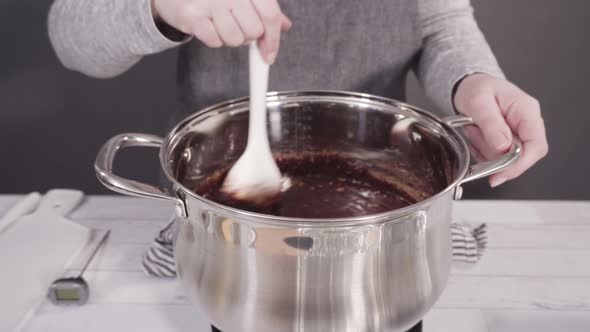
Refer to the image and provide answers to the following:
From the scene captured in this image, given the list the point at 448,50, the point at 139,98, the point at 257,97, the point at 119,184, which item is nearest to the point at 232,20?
the point at 257,97

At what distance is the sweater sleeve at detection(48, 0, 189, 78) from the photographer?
64cm

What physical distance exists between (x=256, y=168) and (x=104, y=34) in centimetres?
25

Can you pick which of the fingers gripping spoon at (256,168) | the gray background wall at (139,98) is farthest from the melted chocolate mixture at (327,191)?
the gray background wall at (139,98)

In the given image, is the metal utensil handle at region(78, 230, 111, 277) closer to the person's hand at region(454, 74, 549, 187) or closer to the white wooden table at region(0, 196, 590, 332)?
the white wooden table at region(0, 196, 590, 332)

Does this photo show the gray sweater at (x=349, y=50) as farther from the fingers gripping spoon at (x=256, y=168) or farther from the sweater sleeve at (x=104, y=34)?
the fingers gripping spoon at (x=256, y=168)

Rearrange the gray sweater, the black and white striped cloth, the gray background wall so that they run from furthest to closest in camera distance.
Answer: the gray background wall → the gray sweater → the black and white striped cloth

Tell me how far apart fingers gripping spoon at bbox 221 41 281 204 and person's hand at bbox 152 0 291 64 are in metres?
0.03

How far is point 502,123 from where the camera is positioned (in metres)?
0.62

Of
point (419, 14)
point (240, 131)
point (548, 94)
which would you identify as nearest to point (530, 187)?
point (548, 94)

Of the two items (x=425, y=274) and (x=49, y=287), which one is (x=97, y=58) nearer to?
(x=49, y=287)

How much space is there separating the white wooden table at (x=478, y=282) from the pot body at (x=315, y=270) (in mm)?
169

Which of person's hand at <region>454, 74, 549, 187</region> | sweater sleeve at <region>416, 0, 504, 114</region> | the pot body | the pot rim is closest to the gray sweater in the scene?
Answer: sweater sleeve at <region>416, 0, 504, 114</region>

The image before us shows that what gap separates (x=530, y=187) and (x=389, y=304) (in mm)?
1235

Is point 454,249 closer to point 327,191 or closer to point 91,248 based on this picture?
point 327,191
